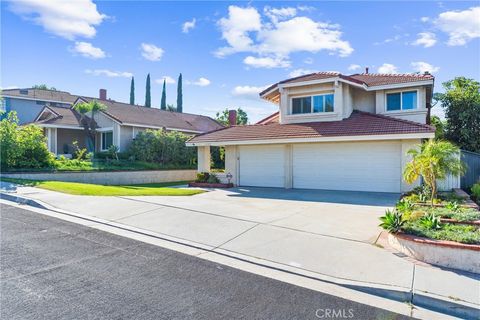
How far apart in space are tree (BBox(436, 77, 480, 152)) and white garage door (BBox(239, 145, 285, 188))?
40.1 ft

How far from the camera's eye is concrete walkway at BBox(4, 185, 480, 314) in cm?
482

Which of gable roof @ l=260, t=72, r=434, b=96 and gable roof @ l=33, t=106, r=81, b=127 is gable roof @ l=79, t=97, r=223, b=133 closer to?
gable roof @ l=33, t=106, r=81, b=127

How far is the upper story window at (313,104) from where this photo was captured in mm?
18359

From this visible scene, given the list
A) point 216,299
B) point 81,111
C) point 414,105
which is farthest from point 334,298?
point 81,111

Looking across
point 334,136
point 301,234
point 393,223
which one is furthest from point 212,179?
point 393,223

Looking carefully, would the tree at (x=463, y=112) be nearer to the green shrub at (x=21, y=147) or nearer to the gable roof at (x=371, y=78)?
the gable roof at (x=371, y=78)

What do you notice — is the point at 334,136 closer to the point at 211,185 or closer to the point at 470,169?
the point at 470,169

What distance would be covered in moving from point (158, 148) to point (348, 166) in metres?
15.3

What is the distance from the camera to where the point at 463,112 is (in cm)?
2156

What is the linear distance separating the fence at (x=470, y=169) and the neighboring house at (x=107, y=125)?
22464 mm

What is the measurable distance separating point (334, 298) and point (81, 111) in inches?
1066

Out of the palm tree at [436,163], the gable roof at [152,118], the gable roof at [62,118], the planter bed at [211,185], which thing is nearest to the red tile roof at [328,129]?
the planter bed at [211,185]

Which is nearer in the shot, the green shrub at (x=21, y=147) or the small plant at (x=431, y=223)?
the small plant at (x=431, y=223)

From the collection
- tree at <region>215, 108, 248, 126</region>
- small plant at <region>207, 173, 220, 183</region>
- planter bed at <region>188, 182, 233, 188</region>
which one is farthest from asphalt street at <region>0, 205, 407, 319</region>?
tree at <region>215, 108, 248, 126</region>
